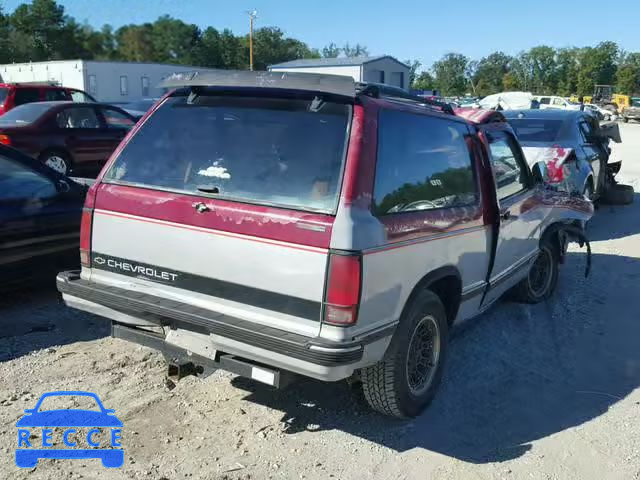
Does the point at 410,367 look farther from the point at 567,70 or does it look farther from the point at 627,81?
the point at 567,70

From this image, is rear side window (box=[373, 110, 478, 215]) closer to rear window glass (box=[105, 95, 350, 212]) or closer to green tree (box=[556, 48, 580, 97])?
rear window glass (box=[105, 95, 350, 212])

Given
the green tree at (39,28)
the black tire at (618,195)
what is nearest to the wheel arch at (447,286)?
the black tire at (618,195)

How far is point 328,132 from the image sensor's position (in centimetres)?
325

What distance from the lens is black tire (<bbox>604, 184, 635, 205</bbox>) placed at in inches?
464

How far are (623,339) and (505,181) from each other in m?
1.75

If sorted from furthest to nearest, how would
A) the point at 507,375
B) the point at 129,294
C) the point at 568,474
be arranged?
1. the point at 507,375
2. the point at 129,294
3. the point at 568,474

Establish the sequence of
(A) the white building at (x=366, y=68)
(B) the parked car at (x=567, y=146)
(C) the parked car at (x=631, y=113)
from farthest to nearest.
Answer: (A) the white building at (x=366, y=68)
(C) the parked car at (x=631, y=113)
(B) the parked car at (x=567, y=146)

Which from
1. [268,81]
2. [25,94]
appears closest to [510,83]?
[25,94]

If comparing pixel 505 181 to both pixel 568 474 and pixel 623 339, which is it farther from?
pixel 568 474

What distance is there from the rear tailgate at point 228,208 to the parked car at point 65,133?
26.9 ft

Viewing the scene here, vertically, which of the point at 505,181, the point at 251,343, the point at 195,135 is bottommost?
the point at 251,343

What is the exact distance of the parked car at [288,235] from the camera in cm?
304

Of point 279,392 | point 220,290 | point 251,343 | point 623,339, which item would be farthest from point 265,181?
point 623,339

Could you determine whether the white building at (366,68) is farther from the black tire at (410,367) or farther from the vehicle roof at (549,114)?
the black tire at (410,367)
